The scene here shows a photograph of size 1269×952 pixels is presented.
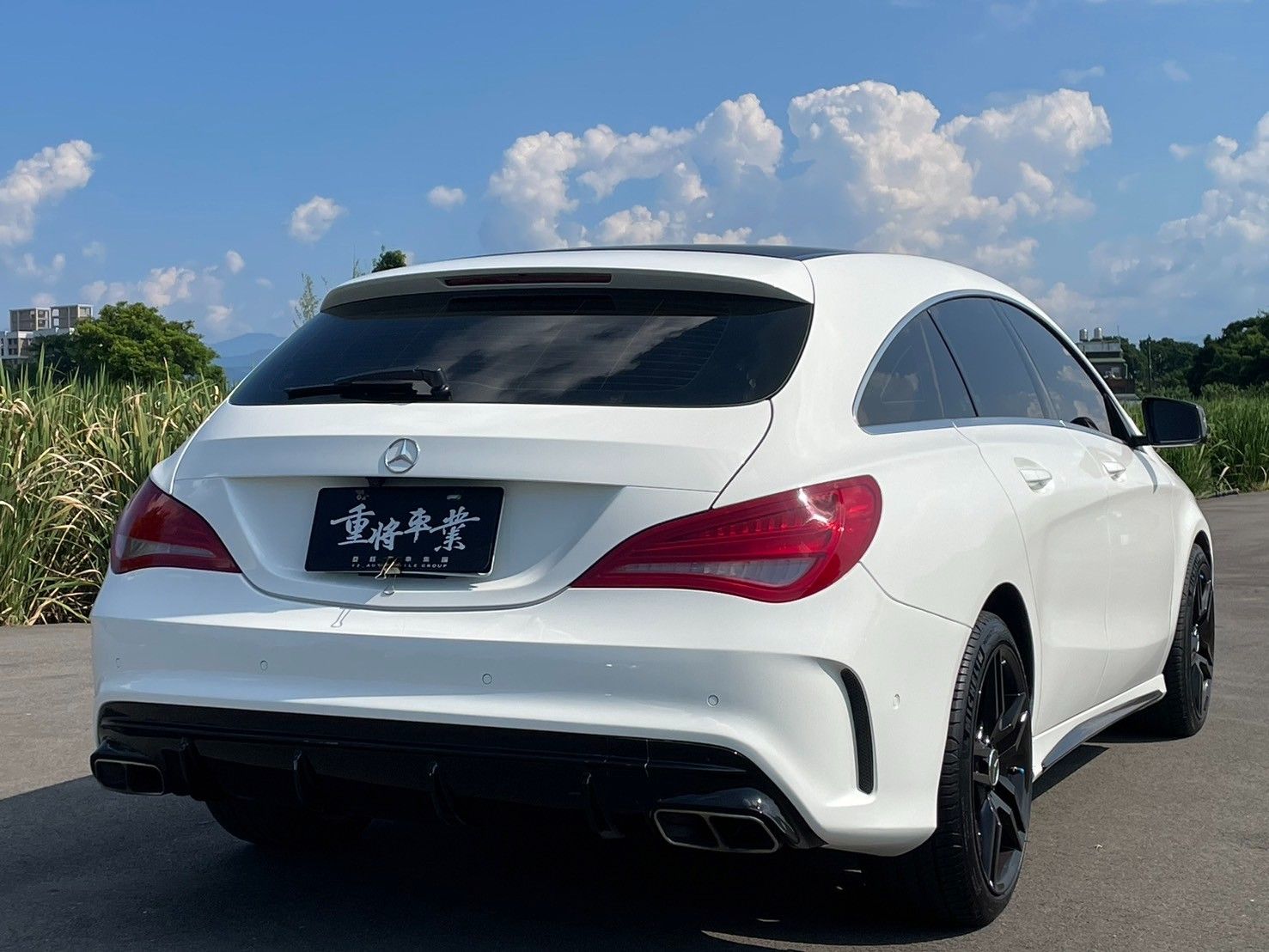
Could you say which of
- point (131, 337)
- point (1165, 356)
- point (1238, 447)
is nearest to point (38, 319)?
point (131, 337)

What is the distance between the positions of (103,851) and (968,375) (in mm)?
2890

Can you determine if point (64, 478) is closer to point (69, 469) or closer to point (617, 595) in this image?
point (69, 469)

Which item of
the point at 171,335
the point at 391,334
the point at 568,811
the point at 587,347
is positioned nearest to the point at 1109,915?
the point at 568,811

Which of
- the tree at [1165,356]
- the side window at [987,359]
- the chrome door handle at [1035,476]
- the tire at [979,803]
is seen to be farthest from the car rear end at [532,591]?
the tree at [1165,356]

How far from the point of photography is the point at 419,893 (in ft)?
13.8

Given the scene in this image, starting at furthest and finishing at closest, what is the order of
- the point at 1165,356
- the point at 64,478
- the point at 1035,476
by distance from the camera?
the point at 1165,356
the point at 64,478
the point at 1035,476

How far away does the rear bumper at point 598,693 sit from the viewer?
3102 mm

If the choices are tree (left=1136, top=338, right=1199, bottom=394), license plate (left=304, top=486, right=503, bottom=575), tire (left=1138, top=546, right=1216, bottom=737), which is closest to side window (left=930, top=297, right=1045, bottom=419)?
tire (left=1138, top=546, right=1216, bottom=737)

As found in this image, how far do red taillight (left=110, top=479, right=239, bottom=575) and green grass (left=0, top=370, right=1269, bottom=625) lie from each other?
21.2 feet

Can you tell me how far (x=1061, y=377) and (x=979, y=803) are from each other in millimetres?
2049

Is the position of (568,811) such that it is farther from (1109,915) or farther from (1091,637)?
(1091,637)

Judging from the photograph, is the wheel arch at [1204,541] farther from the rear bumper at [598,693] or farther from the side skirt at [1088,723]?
the rear bumper at [598,693]

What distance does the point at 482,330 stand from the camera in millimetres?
3744

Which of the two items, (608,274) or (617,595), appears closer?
(617,595)
